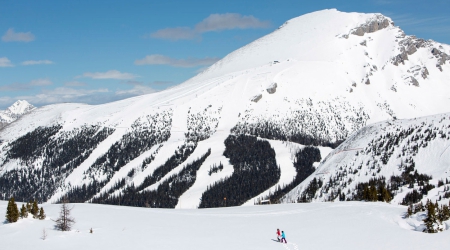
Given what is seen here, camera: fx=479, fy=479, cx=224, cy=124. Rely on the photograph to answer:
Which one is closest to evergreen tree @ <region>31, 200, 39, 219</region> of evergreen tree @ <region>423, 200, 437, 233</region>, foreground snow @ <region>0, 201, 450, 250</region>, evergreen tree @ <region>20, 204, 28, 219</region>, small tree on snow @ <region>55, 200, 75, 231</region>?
evergreen tree @ <region>20, 204, 28, 219</region>

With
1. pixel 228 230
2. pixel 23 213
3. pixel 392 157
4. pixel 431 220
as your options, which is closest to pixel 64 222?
pixel 23 213

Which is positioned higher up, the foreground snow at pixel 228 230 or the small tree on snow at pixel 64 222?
the small tree on snow at pixel 64 222

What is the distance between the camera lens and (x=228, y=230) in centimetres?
5562

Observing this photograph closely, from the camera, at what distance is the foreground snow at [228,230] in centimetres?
4769

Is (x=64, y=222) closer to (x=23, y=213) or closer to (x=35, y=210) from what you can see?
(x=35, y=210)

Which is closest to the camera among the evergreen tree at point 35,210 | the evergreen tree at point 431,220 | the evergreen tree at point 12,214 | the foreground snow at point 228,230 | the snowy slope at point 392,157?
the foreground snow at point 228,230

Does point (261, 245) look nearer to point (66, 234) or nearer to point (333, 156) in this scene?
point (66, 234)

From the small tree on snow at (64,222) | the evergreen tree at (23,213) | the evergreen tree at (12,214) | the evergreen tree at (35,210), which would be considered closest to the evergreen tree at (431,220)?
the small tree on snow at (64,222)

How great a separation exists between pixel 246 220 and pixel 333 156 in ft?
280

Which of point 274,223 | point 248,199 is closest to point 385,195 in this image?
point 274,223

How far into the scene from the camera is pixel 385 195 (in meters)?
82.6

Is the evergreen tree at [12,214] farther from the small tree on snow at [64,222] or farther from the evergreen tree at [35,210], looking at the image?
the small tree on snow at [64,222]

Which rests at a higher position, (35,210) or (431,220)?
(35,210)

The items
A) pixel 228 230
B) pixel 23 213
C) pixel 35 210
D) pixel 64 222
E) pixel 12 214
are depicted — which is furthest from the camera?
pixel 228 230
